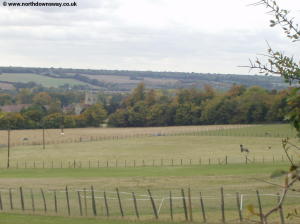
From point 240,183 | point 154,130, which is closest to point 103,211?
point 240,183

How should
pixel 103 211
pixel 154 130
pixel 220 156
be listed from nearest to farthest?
pixel 103 211, pixel 220 156, pixel 154 130

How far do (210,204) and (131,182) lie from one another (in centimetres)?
1695

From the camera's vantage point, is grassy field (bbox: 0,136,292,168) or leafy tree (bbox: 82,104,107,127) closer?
grassy field (bbox: 0,136,292,168)

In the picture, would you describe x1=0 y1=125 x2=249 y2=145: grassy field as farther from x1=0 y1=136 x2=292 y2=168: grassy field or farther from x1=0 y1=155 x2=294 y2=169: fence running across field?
x1=0 y1=155 x2=294 y2=169: fence running across field

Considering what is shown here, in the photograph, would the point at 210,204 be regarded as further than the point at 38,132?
No

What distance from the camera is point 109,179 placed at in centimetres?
4928

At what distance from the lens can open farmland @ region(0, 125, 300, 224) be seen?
29.7 m

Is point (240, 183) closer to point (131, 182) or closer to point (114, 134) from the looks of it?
point (131, 182)

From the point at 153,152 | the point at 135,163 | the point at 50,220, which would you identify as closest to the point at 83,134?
the point at 153,152

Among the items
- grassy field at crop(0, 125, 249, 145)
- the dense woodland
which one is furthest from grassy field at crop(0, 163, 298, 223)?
the dense woodland

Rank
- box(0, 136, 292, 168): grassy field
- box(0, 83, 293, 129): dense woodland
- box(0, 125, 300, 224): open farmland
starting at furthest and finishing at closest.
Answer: box(0, 83, 293, 129): dense woodland, box(0, 136, 292, 168): grassy field, box(0, 125, 300, 224): open farmland

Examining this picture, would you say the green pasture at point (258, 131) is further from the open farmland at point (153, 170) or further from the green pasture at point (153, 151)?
the green pasture at point (153, 151)

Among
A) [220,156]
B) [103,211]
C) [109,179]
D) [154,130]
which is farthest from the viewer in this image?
[154,130]

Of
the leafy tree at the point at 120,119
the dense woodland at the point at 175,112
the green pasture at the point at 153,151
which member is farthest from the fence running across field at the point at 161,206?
the leafy tree at the point at 120,119
